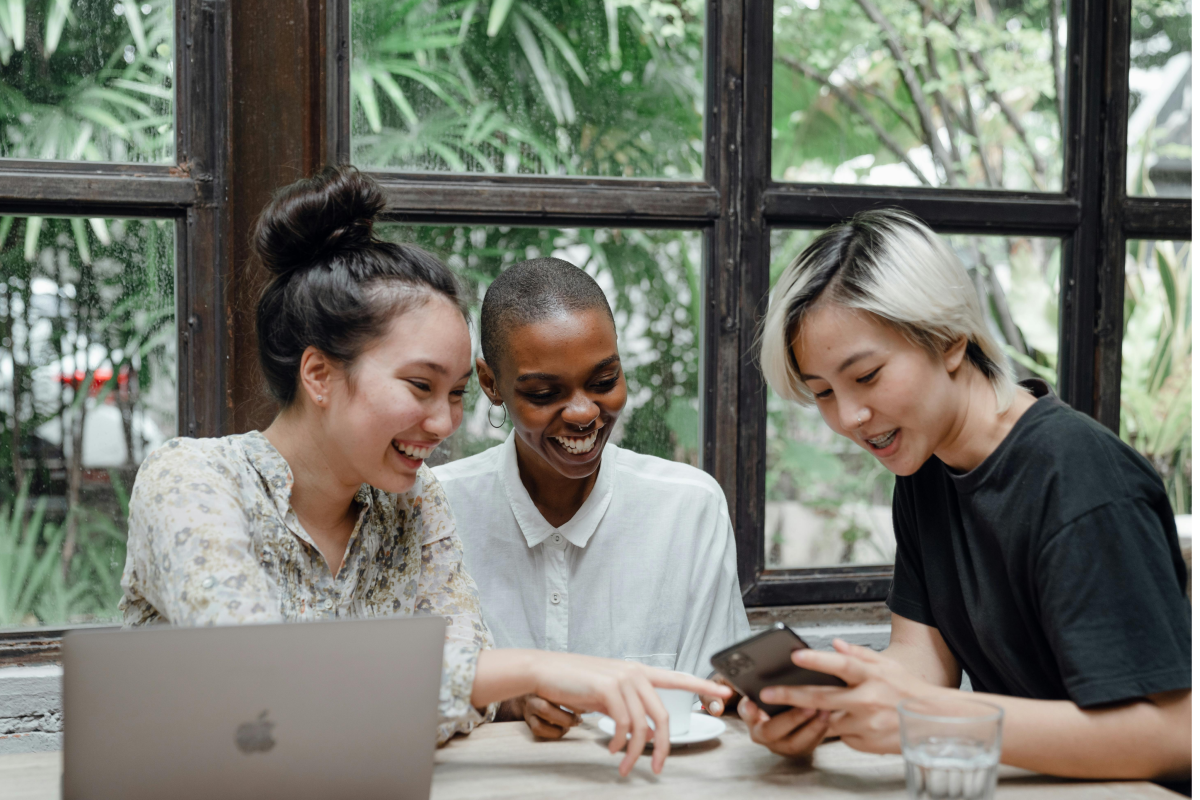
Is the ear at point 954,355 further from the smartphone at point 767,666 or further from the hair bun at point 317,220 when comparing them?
the hair bun at point 317,220

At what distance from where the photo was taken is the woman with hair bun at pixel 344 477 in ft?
3.67

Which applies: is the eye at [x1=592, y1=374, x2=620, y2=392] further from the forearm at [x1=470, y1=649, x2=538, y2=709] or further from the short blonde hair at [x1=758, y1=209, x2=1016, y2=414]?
the forearm at [x1=470, y1=649, x2=538, y2=709]

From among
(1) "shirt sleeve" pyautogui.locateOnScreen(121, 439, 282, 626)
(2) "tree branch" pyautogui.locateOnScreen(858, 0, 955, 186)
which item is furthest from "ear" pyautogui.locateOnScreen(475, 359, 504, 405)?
(2) "tree branch" pyautogui.locateOnScreen(858, 0, 955, 186)

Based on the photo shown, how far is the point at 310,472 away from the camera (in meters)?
1.37

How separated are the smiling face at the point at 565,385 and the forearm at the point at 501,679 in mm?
541

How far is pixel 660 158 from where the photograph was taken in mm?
2162

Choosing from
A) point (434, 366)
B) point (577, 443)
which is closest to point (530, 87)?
point (577, 443)

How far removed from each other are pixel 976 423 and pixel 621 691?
2.00ft

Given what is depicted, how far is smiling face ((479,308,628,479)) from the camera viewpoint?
1.60 meters

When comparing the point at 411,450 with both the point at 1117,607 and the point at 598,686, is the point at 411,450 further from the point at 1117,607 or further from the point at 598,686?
the point at 1117,607

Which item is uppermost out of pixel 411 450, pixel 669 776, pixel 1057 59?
pixel 1057 59

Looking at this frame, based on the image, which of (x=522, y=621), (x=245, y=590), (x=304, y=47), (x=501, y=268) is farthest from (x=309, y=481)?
(x=304, y=47)

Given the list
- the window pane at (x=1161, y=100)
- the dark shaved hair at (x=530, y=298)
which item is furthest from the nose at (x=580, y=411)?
the window pane at (x=1161, y=100)

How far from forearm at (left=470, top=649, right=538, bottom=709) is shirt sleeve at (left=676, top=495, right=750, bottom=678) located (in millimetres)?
645
